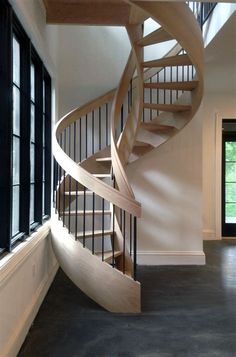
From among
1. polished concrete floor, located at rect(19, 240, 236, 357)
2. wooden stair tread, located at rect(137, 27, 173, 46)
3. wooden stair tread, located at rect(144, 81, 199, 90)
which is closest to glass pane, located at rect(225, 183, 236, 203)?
polished concrete floor, located at rect(19, 240, 236, 357)

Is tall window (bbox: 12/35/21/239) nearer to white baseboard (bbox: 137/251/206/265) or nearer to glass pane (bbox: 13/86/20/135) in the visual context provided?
glass pane (bbox: 13/86/20/135)

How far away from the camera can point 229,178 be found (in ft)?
21.9

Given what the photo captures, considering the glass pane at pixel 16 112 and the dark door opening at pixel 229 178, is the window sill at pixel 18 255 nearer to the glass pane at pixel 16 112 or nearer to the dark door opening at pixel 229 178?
the glass pane at pixel 16 112

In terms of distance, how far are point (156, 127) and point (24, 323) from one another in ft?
9.49

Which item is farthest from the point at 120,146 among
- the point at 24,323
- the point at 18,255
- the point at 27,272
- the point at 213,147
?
the point at 213,147

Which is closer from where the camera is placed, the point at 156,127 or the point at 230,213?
the point at 156,127

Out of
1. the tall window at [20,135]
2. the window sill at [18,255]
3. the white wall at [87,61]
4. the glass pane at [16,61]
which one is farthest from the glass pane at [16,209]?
the white wall at [87,61]

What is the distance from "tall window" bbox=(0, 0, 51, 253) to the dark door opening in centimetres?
379

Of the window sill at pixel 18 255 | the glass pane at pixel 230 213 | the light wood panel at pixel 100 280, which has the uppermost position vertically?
the window sill at pixel 18 255

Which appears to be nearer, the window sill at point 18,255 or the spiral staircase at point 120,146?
the window sill at point 18,255

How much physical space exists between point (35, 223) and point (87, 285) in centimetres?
90

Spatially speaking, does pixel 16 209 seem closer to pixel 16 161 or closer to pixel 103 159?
pixel 16 161

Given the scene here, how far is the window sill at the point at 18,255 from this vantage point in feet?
7.29

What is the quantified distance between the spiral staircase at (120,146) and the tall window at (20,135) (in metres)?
0.26
